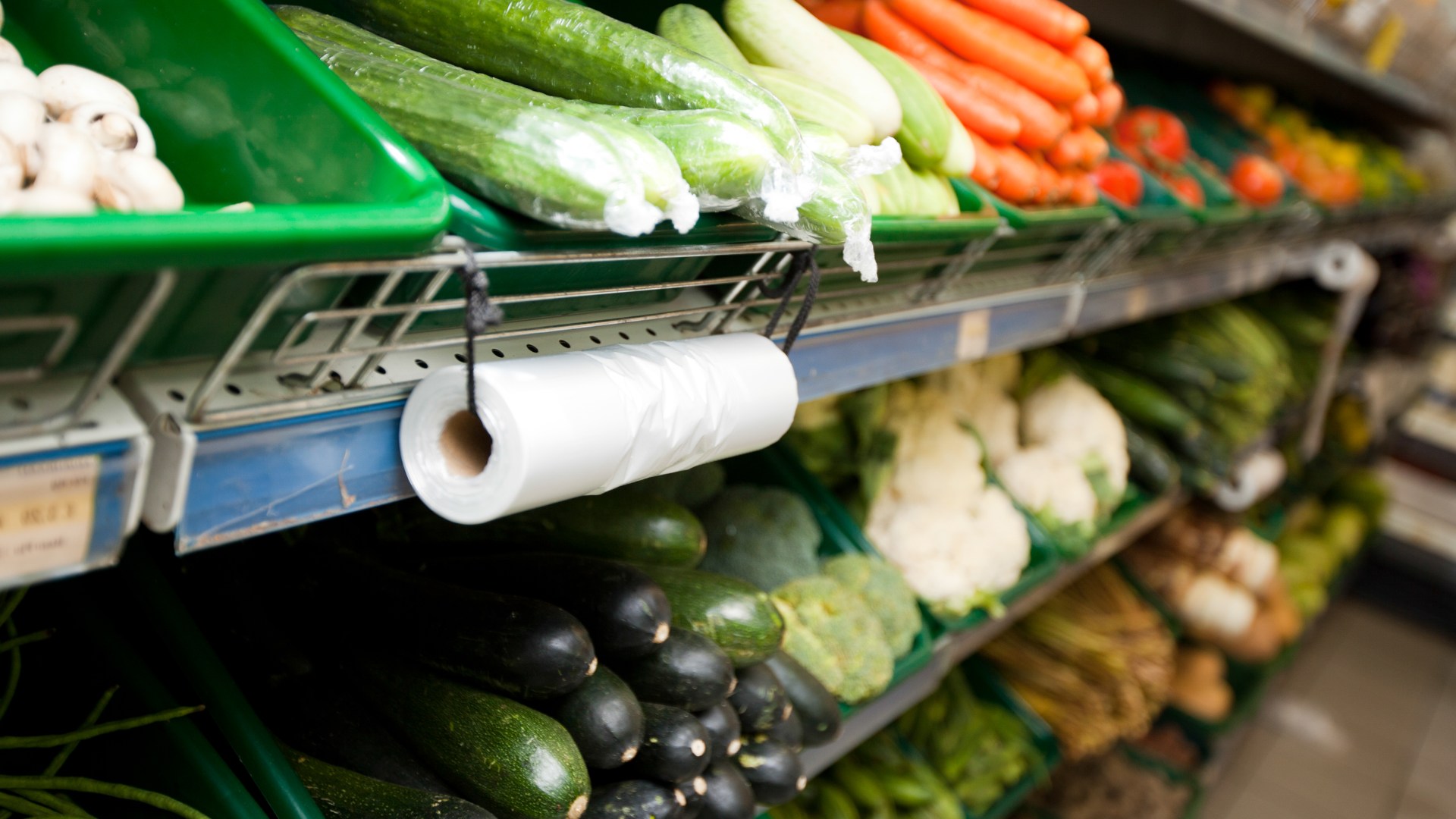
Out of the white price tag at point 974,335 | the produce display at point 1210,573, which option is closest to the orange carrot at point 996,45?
the white price tag at point 974,335

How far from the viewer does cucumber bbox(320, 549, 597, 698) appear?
92 cm

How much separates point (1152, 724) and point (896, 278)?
2.58m

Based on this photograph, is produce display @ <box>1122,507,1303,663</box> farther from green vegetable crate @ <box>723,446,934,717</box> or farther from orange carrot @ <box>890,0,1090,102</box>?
orange carrot @ <box>890,0,1090,102</box>

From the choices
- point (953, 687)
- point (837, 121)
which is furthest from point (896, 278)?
point (953, 687)

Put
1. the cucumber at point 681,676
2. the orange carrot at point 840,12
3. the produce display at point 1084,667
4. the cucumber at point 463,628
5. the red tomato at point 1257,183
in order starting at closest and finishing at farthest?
the cucumber at point 463,628
the cucumber at point 681,676
the orange carrot at point 840,12
the produce display at point 1084,667
the red tomato at point 1257,183

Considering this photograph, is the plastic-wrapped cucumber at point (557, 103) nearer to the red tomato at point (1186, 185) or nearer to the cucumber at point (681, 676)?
the cucumber at point (681, 676)

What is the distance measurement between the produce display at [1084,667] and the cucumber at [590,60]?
193 cm

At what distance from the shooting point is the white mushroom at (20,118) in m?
0.57

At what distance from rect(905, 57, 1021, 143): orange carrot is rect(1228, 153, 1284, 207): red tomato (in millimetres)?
1481

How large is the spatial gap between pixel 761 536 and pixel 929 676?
36 cm

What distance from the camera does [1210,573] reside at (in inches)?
117

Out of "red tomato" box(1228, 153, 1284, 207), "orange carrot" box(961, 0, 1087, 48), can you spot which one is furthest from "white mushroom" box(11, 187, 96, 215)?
"red tomato" box(1228, 153, 1284, 207)

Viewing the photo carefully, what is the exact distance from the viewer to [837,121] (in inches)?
43.9

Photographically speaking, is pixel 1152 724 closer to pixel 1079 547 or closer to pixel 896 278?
pixel 1079 547
